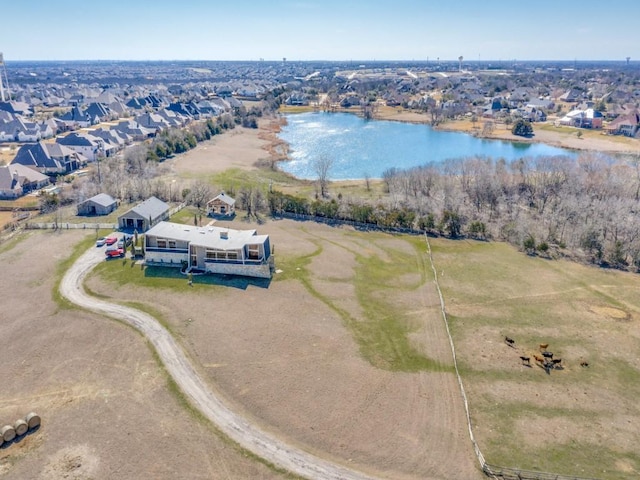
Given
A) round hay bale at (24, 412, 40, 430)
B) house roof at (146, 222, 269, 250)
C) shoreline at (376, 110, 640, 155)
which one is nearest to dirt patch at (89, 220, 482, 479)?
house roof at (146, 222, 269, 250)

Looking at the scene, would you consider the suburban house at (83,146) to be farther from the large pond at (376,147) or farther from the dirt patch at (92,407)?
the dirt patch at (92,407)

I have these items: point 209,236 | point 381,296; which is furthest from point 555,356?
point 209,236

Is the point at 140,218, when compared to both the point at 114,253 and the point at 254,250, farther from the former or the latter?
the point at 254,250

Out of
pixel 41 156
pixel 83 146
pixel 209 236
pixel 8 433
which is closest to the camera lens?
pixel 8 433

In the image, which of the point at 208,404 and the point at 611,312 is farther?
the point at 611,312

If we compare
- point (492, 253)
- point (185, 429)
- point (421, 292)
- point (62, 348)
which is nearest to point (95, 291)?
point (62, 348)

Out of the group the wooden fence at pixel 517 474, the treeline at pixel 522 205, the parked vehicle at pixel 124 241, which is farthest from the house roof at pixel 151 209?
the wooden fence at pixel 517 474
